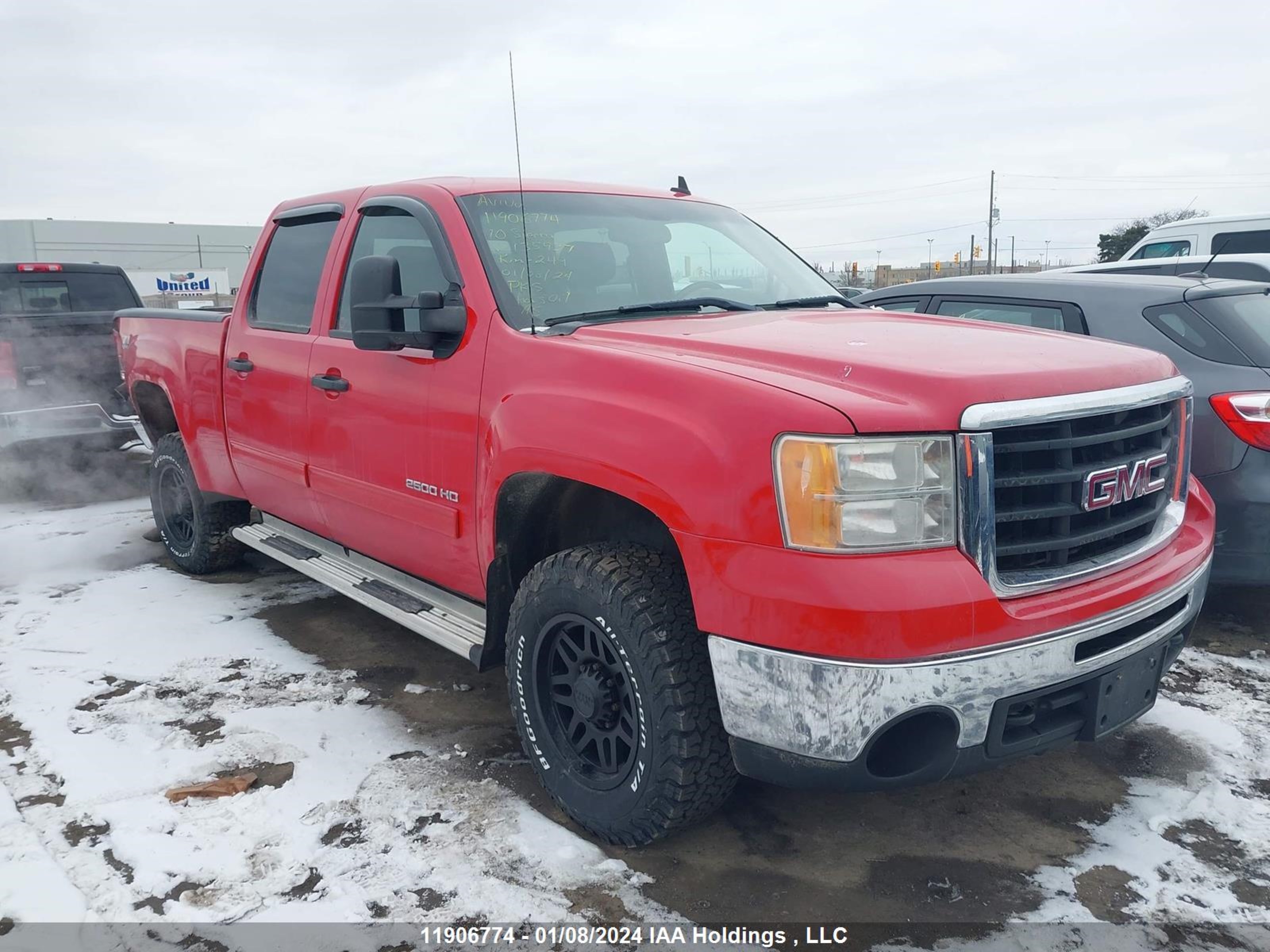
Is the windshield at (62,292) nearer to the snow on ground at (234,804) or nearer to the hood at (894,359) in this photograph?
the snow on ground at (234,804)

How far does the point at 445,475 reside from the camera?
3303 millimetres

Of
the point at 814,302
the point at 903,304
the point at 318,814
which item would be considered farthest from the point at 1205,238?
the point at 318,814

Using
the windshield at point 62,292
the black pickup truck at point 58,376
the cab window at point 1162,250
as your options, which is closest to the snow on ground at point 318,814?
the black pickup truck at point 58,376

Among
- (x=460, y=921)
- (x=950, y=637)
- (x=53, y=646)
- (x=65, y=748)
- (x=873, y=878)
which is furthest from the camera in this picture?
(x=53, y=646)

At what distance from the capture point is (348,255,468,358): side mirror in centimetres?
319

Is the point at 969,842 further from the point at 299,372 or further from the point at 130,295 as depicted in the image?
the point at 130,295

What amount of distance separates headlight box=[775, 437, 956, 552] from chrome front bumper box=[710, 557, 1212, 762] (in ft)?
0.90

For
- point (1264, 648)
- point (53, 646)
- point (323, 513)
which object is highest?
point (323, 513)

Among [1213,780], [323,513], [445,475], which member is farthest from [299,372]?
[1213,780]

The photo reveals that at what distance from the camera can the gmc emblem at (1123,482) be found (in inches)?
97.7

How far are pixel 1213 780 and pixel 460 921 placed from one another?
2414 millimetres

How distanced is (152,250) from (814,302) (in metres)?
61.8

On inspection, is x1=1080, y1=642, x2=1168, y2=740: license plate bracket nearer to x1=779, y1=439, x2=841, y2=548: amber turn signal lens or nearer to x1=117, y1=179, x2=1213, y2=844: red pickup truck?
x1=117, y1=179, x2=1213, y2=844: red pickup truck

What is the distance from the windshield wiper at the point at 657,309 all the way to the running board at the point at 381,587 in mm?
1045
